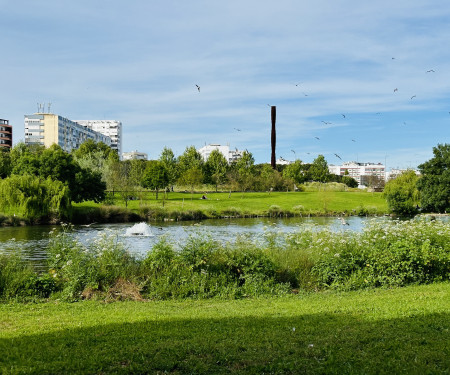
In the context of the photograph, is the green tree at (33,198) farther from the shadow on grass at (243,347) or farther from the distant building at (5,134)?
the distant building at (5,134)

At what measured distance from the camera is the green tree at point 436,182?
211 ft

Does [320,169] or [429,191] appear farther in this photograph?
[320,169]

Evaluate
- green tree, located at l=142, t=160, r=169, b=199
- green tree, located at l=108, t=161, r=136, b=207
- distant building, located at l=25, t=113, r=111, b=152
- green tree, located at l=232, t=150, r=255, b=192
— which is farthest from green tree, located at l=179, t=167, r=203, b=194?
distant building, located at l=25, t=113, r=111, b=152

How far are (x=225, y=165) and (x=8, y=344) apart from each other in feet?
348

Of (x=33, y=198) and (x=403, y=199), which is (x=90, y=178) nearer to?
(x=33, y=198)

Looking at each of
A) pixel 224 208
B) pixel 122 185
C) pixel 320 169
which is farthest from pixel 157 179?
pixel 320 169

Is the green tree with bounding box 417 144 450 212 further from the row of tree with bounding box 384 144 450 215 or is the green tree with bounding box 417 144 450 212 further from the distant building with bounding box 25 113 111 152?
the distant building with bounding box 25 113 111 152

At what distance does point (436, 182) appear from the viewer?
65.6m

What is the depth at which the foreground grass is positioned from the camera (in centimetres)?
636

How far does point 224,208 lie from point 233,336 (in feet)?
193

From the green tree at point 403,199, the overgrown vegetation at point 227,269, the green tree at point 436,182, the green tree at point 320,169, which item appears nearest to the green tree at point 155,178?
the green tree at point 403,199

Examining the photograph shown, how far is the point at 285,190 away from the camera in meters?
108

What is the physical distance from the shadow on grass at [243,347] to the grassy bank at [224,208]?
49006 millimetres

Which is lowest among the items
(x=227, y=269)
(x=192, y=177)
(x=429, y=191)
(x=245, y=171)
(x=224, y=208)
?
(x=224, y=208)
